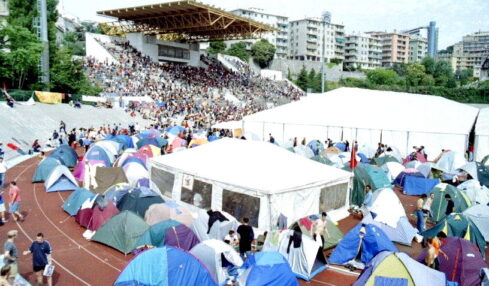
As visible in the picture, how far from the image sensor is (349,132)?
2795 cm

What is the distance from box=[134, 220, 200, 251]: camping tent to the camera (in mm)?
10016

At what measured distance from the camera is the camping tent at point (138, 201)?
12.4 metres

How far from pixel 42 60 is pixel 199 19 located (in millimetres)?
18990

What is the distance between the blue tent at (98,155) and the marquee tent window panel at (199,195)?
697 centimetres

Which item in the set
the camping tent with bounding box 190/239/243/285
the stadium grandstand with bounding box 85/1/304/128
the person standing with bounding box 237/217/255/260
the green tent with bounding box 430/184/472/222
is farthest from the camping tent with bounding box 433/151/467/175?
the stadium grandstand with bounding box 85/1/304/128

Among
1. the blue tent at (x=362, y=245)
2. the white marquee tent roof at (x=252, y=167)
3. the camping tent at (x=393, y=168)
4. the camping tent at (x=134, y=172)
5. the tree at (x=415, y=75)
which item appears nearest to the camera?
the blue tent at (x=362, y=245)

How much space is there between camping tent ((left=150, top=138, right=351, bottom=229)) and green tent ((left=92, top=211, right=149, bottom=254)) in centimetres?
270

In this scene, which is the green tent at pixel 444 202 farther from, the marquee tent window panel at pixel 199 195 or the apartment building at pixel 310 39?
the apartment building at pixel 310 39

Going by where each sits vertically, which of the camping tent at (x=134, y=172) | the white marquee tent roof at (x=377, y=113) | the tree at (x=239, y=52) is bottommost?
the camping tent at (x=134, y=172)

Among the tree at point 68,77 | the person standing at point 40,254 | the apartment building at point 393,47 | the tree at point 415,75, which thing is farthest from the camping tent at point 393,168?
the apartment building at point 393,47

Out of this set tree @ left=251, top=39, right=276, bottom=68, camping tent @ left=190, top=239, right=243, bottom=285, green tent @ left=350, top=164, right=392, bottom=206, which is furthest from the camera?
tree @ left=251, top=39, right=276, bottom=68

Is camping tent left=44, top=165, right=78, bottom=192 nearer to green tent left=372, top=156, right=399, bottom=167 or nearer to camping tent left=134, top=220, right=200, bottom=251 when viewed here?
camping tent left=134, top=220, right=200, bottom=251

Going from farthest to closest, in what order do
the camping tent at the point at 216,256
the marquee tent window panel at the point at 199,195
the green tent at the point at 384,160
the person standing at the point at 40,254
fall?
the green tent at the point at 384,160 → the marquee tent window panel at the point at 199,195 → the camping tent at the point at 216,256 → the person standing at the point at 40,254

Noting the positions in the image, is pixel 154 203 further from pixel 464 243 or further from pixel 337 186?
pixel 464 243
